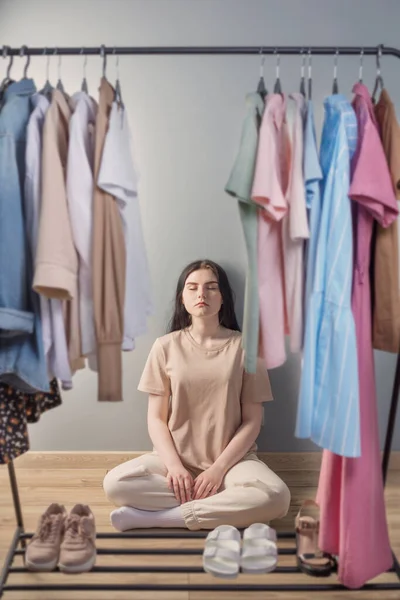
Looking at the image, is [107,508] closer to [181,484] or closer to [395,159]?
[181,484]

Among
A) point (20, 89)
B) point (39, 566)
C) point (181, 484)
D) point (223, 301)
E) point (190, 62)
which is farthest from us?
point (190, 62)

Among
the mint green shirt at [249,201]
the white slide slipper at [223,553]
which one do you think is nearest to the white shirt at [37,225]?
the mint green shirt at [249,201]

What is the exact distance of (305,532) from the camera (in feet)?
Result: 6.86

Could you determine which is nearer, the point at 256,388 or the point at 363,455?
the point at 363,455

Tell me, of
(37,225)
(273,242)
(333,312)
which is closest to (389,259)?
(333,312)

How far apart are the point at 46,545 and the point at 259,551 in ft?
2.15

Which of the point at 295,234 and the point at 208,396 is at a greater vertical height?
the point at 295,234

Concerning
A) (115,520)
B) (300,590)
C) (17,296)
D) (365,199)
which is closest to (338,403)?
(365,199)

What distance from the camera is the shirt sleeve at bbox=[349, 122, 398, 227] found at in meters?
1.65

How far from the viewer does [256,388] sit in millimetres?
2629

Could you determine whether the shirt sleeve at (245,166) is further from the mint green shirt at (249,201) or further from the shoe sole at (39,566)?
the shoe sole at (39,566)

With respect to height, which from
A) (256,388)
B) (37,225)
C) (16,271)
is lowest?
(256,388)

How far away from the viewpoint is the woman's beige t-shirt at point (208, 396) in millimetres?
2625

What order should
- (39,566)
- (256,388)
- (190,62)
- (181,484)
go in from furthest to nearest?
1. (190,62)
2. (256,388)
3. (181,484)
4. (39,566)
